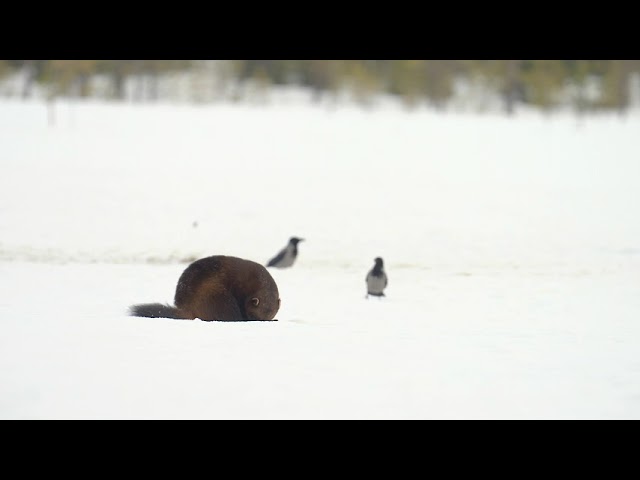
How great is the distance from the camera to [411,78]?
5216 cm

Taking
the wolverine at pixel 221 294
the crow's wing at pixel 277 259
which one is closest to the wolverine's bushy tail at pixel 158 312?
the wolverine at pixel 221 294

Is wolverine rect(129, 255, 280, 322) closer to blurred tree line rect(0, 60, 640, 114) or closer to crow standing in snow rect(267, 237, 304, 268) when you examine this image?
crow standing in snow rect(267, 237, 304, 268)

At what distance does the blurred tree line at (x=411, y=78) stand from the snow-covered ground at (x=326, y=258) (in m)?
8.55

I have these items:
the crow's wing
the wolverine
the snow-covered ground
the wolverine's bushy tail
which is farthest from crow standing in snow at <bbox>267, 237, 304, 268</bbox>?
the wolverine's bushy tail

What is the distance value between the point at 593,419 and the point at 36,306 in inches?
264

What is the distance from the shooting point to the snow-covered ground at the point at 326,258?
20.7 ft

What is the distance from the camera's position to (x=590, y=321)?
970cm

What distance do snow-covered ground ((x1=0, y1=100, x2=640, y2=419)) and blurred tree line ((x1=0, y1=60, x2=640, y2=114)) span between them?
8546 mm

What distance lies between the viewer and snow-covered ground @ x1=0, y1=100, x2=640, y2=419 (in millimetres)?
6305

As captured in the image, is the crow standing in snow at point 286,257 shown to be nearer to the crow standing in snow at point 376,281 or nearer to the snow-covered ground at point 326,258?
the snow-covered ground at point 326,258

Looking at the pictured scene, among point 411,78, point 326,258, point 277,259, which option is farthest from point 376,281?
point 411,78

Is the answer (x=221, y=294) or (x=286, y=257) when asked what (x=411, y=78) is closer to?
(x=286, y=257)
